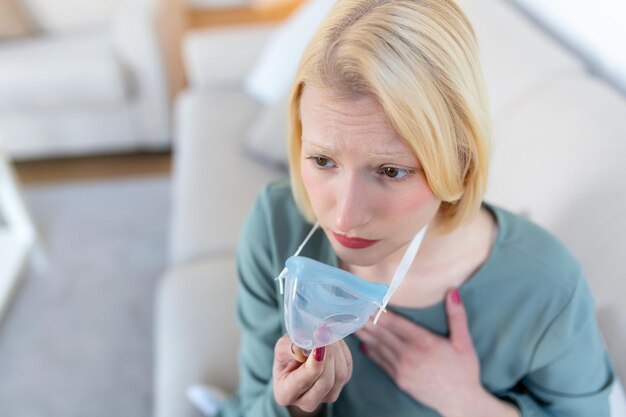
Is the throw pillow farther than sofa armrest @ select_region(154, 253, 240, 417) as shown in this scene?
Yes

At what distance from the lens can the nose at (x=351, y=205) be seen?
22.6 inches

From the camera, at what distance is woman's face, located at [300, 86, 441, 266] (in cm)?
54

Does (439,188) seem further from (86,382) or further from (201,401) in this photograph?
(86,382)

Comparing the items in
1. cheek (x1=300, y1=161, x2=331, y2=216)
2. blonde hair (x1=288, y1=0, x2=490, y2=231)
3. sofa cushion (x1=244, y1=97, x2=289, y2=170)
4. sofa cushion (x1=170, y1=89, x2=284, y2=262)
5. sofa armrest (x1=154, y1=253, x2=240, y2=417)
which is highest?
blonde hair (x1=288, y1=0, x2=490, y2=231)

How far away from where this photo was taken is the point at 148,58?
7.17 feet

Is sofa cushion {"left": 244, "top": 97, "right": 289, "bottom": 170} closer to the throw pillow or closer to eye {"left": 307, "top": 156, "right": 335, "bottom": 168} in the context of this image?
the throw pillow

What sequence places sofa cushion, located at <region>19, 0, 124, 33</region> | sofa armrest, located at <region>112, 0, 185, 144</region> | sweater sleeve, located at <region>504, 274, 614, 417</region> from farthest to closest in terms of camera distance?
sofa cushion, located at <region>19, 0, 124, 33</region> < sofa armrest, located at <region>112, 0, 185, 144</region> < sweater sleeve, located at <region>504, 274, 614, 417</region>

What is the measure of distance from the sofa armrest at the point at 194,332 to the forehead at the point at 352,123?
0.72 meters

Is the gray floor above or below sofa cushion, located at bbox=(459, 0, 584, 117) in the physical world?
below

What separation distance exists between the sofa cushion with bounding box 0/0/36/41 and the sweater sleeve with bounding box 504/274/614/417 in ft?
8.25

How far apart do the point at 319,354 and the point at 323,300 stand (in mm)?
67

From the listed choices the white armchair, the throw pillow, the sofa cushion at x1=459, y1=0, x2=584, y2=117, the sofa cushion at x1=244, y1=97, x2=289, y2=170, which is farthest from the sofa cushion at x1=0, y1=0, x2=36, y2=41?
the sofa cushion at x1=459, y1=0, x2=584, y2=117

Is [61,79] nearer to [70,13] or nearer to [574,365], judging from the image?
[70,13]

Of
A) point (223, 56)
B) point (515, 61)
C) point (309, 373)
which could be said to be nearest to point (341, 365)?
point (309, 373)
